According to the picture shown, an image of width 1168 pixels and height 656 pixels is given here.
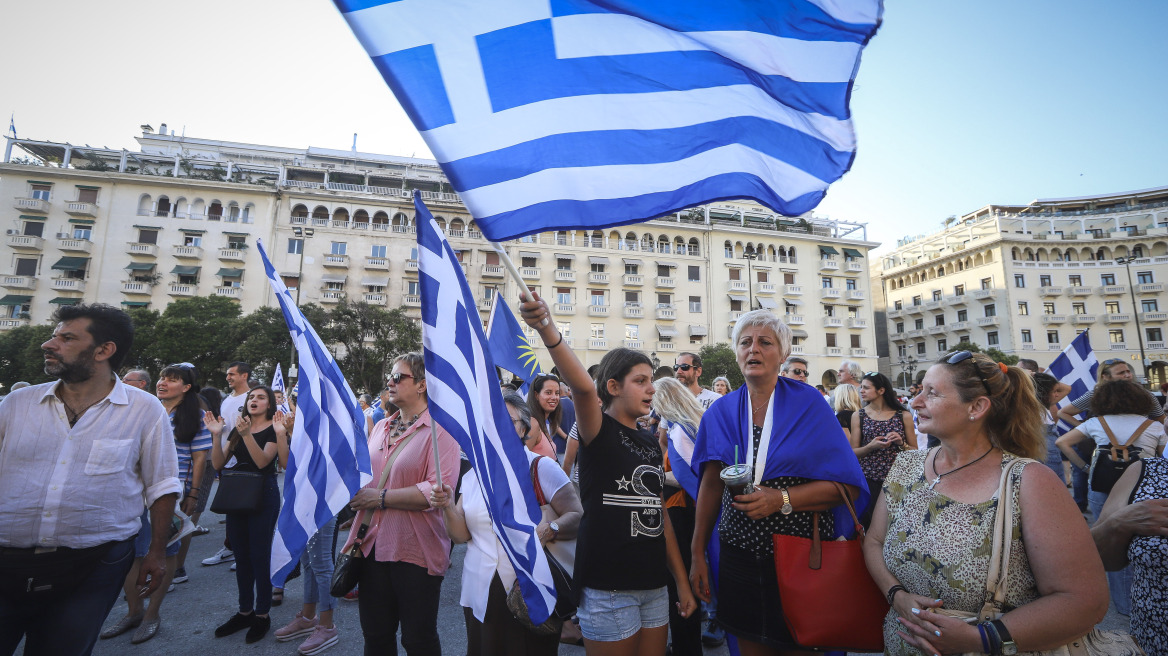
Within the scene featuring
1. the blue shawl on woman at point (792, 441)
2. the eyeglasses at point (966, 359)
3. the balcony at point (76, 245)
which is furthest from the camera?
the balcony at point (76, 245)

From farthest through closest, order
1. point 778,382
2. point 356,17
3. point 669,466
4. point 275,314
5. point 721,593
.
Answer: point 275,314
point 669,466
point 778,382
point 721,593
point 356,17

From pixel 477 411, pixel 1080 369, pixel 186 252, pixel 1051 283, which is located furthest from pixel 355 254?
pixel 1051 283

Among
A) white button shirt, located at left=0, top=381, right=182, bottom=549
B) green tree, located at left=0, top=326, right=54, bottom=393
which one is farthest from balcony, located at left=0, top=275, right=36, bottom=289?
white button shirt, located at left=0, top=381, right=182, bottom=549

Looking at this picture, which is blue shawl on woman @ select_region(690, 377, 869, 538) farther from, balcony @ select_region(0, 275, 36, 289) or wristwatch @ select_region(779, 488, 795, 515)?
balcony @ select_region(0, 275, 36, 289)

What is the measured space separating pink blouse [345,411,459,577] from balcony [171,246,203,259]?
147ft

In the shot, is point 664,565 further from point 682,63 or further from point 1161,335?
point 1161,335

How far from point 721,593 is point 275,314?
1371 inches

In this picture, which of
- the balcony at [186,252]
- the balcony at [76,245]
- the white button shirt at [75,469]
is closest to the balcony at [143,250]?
the balcony at [186,252]

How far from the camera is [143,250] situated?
39.3 meters

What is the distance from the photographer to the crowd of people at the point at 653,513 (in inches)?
72.6

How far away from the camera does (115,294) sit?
128 ft

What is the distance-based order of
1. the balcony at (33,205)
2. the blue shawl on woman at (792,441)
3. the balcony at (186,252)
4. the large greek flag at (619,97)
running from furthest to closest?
the balcony at (33,205)
the balcony at (186,252)
the blue shawl on woman at (792,441)
the large greek flag at (619,97)

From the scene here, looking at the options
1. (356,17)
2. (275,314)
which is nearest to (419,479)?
(356,17)

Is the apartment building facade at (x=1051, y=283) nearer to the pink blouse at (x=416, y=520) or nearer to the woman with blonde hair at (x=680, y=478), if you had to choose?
the woman with blonde hair at (x=680, y=478)
